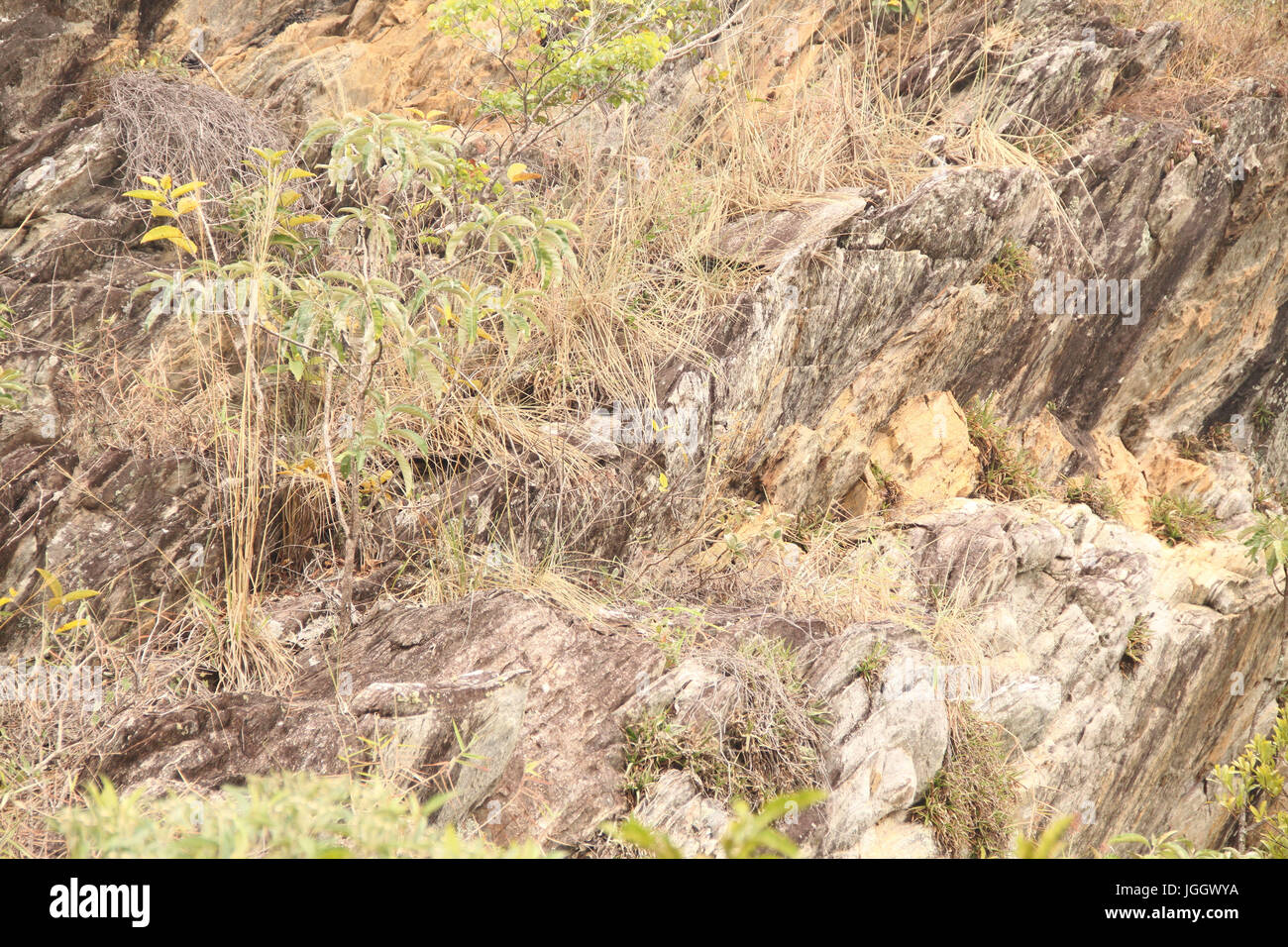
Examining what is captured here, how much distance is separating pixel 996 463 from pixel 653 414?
227cm

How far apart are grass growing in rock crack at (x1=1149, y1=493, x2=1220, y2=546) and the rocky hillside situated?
0.03 m

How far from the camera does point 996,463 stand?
5.07 metres

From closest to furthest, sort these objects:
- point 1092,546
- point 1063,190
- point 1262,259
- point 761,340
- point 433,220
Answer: point 761,340
point 433,220
point 1092,546
point 1063,190
point 1262,259

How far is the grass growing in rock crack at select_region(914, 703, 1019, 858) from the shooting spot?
333 cm

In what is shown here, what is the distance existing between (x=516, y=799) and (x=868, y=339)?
2974mm

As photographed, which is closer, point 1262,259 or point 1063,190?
point 1063,190

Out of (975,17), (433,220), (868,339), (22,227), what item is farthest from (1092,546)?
(22,227)

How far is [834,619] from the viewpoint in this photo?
12.3ft

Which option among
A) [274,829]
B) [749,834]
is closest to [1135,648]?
[749,834]

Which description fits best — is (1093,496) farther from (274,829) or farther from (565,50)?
(274,829)

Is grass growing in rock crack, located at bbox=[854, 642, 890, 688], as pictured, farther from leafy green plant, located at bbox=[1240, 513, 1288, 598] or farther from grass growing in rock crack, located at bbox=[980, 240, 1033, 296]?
leafy green plant, located at bbox=[1240, 513, 1288, 598]

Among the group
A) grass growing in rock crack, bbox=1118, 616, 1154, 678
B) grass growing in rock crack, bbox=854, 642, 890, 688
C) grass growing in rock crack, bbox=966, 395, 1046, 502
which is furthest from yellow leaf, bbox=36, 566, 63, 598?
grass growing in rock crack, bbox=1118, 616, 1154, 678

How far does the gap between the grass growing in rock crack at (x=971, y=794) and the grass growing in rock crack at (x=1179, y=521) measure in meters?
2.46

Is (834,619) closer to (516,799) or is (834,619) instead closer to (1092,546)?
(516,799)
